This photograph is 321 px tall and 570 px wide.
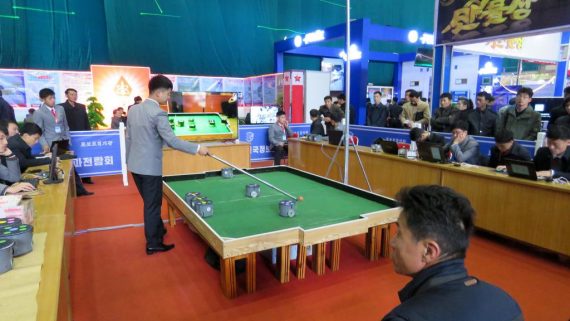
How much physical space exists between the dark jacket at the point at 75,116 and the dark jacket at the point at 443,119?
19.3 feet

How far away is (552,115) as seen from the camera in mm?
4957

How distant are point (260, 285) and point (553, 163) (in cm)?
298

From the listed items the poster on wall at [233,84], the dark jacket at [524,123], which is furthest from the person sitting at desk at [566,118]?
the poster on wall at [233,84]

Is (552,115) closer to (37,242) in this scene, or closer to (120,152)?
(37,242)

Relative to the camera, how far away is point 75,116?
580 centimetres

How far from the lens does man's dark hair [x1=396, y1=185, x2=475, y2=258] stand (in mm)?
916

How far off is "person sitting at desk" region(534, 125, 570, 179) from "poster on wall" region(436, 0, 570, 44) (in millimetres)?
2147

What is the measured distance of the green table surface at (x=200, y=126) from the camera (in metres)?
5.47

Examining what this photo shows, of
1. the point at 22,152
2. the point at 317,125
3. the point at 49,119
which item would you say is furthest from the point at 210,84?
the point at 22,152

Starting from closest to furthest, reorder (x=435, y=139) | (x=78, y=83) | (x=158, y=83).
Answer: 1. (x=158, y=83)
2. (x=435, y=139)
3. (x=78, y=83)

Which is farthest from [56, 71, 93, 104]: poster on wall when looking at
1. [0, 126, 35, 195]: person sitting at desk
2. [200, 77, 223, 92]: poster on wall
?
[0, 126, 35, 195]: person sitting at desk

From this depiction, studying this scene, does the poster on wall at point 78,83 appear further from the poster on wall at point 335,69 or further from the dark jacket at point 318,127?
the poster on wall at point 335,69

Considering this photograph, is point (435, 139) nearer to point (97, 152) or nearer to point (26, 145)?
point (26, 145)

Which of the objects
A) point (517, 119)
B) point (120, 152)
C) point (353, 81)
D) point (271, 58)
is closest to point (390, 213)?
point (517, 119)
